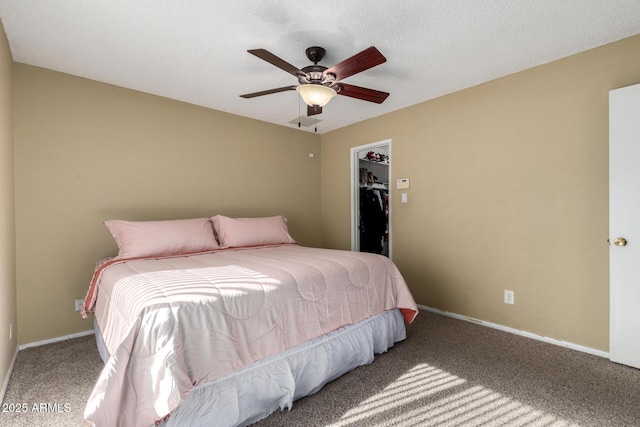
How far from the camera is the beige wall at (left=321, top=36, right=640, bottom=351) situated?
235 centimetres

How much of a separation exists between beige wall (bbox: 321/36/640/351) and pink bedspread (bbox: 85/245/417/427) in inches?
40.8

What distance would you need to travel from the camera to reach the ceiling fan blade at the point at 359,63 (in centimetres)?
185

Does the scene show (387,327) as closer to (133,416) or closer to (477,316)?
(477,316)

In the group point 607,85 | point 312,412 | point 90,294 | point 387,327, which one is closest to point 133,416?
point 312,412

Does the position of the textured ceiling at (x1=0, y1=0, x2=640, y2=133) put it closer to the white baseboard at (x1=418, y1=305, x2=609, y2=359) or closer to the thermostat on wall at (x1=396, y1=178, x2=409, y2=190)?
the thermostat on wall at (x1=396, y1=178, x2=409, y2=190)

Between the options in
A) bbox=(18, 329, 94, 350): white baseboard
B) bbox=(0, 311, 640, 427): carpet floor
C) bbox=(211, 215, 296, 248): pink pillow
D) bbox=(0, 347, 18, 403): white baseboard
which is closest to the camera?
bbox=(0, 311, 640, 427): carpet floor

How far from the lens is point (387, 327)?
2.44 metres

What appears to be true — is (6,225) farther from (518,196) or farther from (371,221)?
(518,196)

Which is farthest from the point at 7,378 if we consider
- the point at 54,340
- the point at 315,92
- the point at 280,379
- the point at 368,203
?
the point at 368,203

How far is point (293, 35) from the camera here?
7.04 ft

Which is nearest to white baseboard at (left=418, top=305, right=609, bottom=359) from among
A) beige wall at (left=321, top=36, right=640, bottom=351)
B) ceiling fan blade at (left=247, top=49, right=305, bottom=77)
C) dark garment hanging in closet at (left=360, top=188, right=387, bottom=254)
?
beige wall at (left=321, top=36, right=640, bottom=351)

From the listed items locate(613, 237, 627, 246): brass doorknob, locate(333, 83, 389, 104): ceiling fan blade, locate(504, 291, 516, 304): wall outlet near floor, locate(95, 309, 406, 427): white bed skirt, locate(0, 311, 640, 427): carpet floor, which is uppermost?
locate(333, 83, 389, 104): ceiling fan blade

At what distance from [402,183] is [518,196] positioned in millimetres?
1242

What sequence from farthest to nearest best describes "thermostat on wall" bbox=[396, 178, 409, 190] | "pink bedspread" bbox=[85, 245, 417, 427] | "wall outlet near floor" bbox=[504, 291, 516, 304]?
"thermostat on wall" bbox=[396, 178, 409, 190]
"wall outlet near floor" bbox=[504, 291, 516, 304]
"pink bedspread" bbox=[85, 245, 417, 427]
